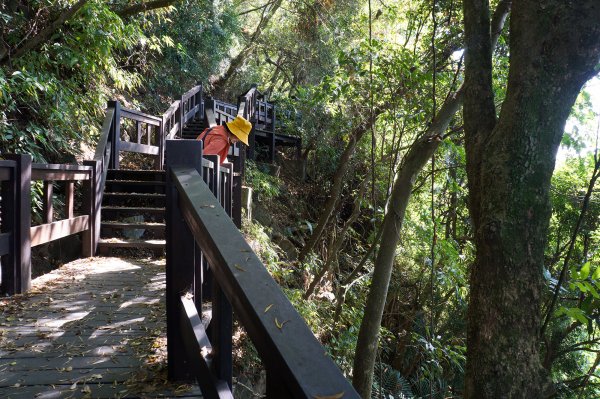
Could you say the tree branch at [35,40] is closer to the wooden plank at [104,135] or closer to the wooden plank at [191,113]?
the wooden plank at [104,135]

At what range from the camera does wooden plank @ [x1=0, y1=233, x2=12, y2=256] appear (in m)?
4.18

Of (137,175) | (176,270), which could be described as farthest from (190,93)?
(176,270)

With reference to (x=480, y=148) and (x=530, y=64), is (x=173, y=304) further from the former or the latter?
(x=530, y=64)

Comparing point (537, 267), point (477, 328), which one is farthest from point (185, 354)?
point (537, 267)

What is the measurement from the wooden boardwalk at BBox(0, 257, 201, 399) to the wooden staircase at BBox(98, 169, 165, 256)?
1.44m

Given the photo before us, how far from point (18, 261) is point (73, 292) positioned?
1.80ft

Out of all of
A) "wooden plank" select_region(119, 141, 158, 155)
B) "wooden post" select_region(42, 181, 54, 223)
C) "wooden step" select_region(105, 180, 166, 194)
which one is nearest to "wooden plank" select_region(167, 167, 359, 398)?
"wooden post" select_region(42, 181, 54, 223)

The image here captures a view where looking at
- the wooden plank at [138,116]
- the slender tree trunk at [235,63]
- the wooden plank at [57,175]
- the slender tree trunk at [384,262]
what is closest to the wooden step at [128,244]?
the wooden plank at [57,175]

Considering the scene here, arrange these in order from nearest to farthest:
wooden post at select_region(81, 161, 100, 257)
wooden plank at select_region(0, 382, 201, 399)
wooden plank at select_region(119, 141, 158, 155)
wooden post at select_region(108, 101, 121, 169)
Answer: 1. wooden plank at select_region(0, 382, 201, 399)
2. wooden post at select_region(81, 161, 100, 257)
3. wooden post at select_region(108, 101, 121, 169)
4. wooden plank at select_region(119, 141, 158, 155)

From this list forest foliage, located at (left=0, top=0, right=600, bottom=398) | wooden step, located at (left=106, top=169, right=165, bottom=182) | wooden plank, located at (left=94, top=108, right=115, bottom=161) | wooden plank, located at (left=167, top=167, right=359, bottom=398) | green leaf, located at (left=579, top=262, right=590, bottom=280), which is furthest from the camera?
wooden step, located at (left=106, top=169, right=165, bottom=182)

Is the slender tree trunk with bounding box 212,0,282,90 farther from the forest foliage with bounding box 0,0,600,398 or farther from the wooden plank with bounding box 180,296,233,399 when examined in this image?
the wooden plank with bounding box 180,296,233,399

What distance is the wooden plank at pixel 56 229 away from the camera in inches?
187

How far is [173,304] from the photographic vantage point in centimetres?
260

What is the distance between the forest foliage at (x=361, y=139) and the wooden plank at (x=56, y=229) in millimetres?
2256
